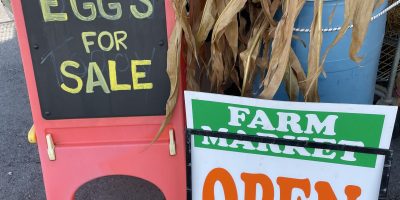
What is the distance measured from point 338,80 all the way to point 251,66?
0.40 m

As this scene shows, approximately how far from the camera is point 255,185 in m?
1.44

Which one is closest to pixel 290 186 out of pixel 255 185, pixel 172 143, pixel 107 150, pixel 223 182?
pixel 255 185

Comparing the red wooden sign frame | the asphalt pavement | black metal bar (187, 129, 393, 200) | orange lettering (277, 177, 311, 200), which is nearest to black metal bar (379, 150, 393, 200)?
black metal bar (187, 129, 393, 200)

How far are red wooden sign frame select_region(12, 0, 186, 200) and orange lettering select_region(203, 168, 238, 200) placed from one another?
18 centimetres

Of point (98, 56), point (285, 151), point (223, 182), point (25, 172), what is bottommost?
point (25, 172)

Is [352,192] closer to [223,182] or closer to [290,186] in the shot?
[290,186]

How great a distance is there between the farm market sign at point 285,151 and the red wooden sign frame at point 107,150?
179 millimetres

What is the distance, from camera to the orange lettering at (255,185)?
1.43 meters


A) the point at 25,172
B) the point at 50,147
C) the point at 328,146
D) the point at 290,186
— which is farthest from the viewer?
the point at 25,172

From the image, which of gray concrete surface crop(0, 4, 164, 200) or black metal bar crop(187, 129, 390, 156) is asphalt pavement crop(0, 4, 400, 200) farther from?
black metal bar crop(187, 129, 390, 156)

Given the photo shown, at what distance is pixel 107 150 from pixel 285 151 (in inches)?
24.6

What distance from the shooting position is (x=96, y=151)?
1.62 meters

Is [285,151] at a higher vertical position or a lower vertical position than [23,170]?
higher

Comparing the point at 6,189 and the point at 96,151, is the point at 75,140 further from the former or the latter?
the point at 6,189
